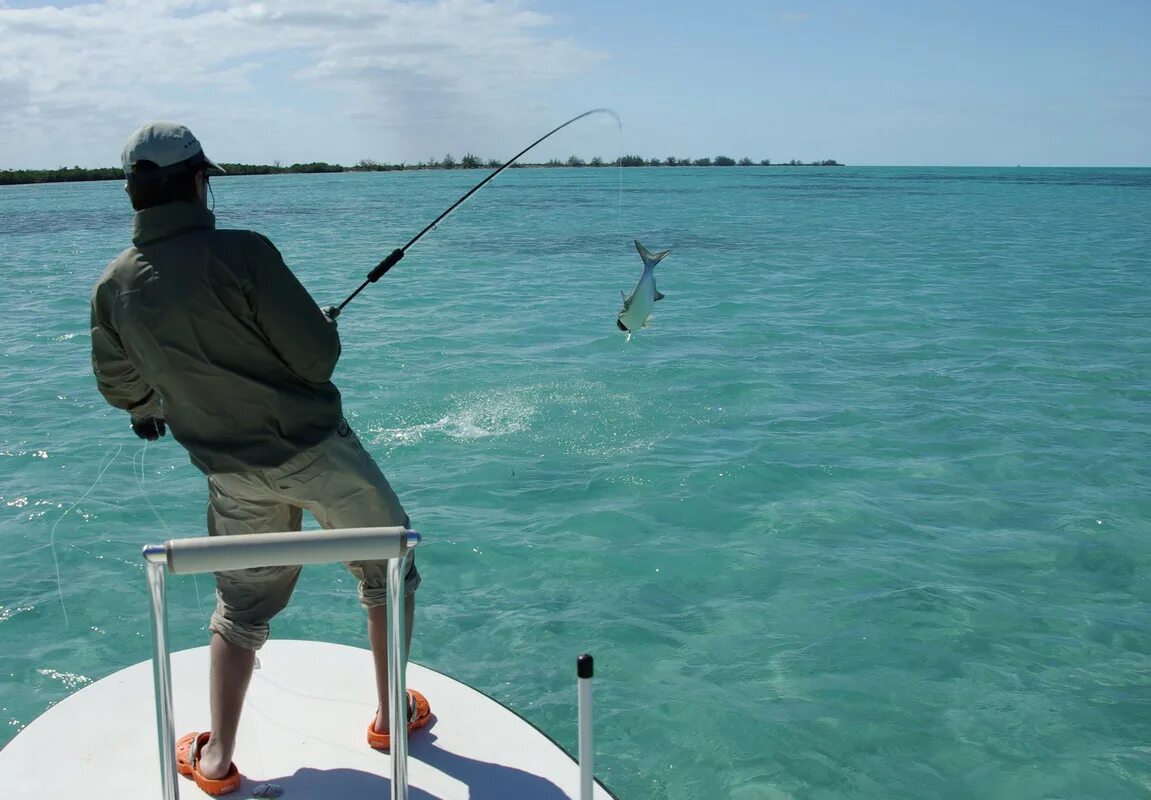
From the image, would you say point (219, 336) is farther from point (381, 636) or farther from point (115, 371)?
point (381, 636)

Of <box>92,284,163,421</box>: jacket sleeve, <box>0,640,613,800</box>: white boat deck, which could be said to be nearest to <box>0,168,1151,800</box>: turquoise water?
<box>0,640,613,800</box>: white boat deck

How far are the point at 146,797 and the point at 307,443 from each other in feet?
3.74

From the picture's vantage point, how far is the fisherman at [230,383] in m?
2.54

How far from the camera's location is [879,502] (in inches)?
263

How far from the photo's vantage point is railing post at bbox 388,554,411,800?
2.20m

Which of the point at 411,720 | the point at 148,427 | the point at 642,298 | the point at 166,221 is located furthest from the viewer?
the point at 642,298

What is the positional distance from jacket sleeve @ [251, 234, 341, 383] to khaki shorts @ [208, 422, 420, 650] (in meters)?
0.25

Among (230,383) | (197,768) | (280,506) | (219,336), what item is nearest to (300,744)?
(197,768)

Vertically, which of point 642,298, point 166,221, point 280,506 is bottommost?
point 280,506

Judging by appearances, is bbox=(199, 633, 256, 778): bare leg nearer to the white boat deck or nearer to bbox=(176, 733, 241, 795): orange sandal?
bbox=(176, 733, 241, 795): orange sandal

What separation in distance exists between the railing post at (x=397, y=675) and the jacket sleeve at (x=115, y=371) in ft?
3.64

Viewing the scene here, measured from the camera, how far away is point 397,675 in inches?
89.9

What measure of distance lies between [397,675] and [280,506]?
80 cm

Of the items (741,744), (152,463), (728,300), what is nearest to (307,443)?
(741,744)
